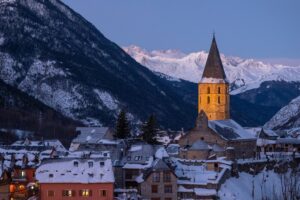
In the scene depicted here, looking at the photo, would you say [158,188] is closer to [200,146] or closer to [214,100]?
[200,146]

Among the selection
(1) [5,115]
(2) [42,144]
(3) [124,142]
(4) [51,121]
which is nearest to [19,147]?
(2) [42,144]

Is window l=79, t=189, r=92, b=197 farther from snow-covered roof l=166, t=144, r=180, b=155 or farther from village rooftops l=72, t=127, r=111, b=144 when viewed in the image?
snow-covered roof l=166, t=144, r=180, b=155

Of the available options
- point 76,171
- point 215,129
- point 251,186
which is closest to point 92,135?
point 215,129

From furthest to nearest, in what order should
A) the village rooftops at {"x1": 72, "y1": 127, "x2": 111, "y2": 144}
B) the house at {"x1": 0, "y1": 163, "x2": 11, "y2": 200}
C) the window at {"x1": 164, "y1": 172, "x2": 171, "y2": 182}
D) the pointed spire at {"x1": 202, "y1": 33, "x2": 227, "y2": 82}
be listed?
1. the pointed spire at {"x1": 202, "y1": 33, "x2": 227, "y2": 82}
2. the village rooftops at {"x1": 72, "y1": 127, "x2": 111, "y2": 144}
3. the window at {"x1": 164, "y1": 172, "x2": 171, "y2": 182}
4. the house at {"x1": 0, "y1": 163, "x2": 11, "y2": 200}

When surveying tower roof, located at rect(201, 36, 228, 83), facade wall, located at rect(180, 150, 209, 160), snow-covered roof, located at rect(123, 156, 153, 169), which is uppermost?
tower roof, located at rect(201, 36, 228, 83)

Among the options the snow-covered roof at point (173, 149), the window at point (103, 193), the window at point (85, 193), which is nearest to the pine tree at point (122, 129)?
the snow-covered roof at point (173, 149)

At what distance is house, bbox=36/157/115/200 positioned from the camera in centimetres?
8481

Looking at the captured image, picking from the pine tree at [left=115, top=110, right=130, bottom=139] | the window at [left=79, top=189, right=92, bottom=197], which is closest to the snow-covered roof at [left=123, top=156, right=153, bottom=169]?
the window at [left=79, top=189, right=92, bottom=197]

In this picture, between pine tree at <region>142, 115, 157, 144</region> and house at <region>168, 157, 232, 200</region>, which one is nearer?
house at <region>168, 157, 232, 200</region>

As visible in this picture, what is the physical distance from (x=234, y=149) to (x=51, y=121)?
89.2 m

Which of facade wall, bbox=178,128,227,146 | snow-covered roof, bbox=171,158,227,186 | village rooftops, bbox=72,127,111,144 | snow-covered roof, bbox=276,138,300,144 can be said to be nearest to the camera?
snow-covered roof, bbox=171,158,227,186

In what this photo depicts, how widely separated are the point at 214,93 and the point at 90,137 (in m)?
28.5

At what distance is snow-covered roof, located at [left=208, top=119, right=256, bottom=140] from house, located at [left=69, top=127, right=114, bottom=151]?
1632 centimetres

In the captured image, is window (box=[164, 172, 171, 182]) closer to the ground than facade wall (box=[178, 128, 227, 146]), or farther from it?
closer to the ground
